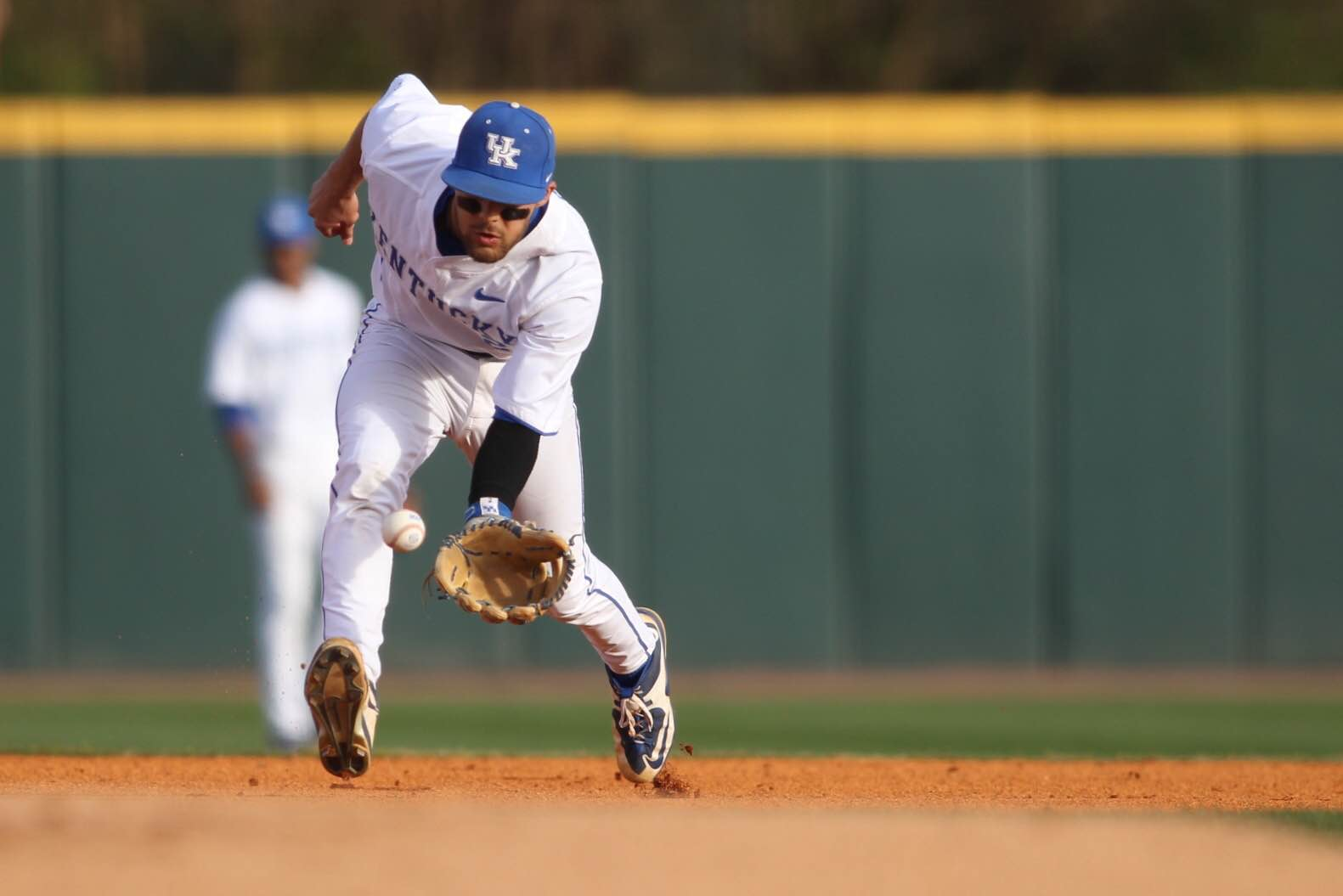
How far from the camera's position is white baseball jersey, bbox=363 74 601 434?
4.59 m

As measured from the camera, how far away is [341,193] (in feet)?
16.8

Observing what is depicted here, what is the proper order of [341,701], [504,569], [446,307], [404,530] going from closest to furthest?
[404,530]
[341,701]
[504,569]
[446,307]

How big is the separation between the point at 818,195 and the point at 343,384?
18.5ft

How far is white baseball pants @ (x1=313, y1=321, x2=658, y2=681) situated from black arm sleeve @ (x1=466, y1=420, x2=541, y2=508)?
220 millimetres

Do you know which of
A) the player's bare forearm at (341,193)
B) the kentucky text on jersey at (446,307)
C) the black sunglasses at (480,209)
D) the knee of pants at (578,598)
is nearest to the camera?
the black sunglasses at (480,209)

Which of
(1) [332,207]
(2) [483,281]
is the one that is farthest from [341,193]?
(2) [483,281]

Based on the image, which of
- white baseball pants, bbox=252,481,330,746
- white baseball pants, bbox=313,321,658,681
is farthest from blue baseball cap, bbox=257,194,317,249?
white baseball pants, bbox=313,321,658,681

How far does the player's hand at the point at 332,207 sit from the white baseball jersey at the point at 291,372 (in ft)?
7.29

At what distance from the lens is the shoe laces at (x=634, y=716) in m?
5.25

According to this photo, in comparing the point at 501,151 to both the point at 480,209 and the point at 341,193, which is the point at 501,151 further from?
the point at 341,193

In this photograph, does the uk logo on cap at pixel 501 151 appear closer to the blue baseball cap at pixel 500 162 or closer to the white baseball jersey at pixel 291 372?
the blue baseball cap at pixel 500 162

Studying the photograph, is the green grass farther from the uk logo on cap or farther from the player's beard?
the uk logo on cap

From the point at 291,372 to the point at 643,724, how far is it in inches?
110

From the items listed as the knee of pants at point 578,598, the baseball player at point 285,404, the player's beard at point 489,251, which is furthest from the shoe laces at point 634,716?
the baseball player at point 285,404
